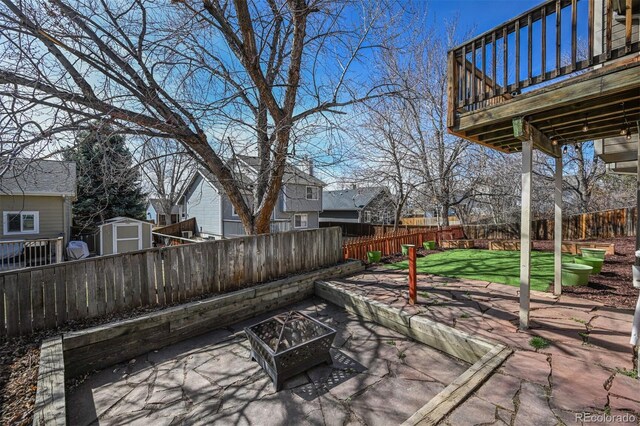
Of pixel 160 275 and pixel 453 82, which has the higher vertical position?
pixel 453 82

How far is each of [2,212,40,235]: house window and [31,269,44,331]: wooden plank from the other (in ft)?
31.7

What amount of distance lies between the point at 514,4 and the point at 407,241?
7.15 m

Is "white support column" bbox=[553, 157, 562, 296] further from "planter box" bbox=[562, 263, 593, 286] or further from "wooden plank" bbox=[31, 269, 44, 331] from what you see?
"wooden plank" bbox=[31, 269, 44, 331]

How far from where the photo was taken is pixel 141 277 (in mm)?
4785

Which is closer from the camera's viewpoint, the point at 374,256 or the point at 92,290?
the point at 92,290

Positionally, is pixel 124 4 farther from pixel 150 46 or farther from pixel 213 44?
pixel 213 44

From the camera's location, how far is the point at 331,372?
3512 mm

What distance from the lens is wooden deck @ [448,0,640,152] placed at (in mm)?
2879

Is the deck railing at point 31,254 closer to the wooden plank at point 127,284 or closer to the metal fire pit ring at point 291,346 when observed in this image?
the wooden plank at point 127,284

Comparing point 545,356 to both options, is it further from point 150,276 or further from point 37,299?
point 37,299

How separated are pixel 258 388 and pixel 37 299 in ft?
10.9

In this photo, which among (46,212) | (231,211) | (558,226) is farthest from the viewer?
(231,211)

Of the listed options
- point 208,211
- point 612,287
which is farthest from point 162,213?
point 612,287

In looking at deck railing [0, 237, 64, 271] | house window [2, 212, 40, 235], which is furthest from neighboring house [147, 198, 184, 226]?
deck railing [0, 237, 64, 271]
